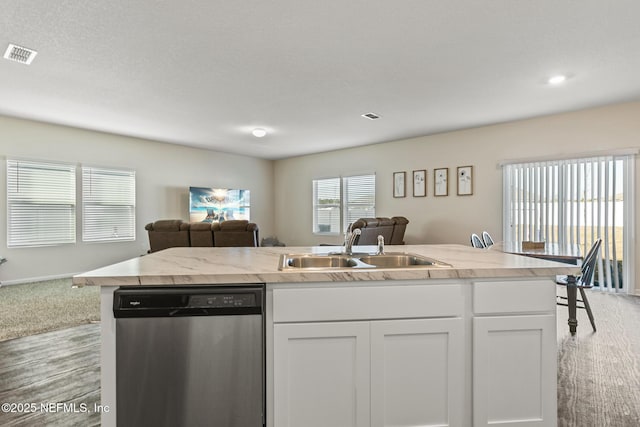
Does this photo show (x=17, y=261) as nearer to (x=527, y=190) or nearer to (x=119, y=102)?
(x=119, y=102)

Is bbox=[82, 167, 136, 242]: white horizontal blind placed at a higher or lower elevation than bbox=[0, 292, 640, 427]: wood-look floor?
higher

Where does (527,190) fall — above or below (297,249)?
above

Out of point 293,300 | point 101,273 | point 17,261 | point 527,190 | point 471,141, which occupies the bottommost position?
point 17,261

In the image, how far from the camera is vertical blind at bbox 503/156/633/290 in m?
4.32

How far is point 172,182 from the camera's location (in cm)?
675

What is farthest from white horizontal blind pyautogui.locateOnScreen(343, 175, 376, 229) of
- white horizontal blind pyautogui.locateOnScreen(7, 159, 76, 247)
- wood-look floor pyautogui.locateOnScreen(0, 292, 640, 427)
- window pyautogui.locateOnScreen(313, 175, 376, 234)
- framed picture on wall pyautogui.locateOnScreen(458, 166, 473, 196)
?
white horizontal blind pyautogui.locateOnScreen(7, 159, 76, 247)

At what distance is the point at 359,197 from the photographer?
7168mm

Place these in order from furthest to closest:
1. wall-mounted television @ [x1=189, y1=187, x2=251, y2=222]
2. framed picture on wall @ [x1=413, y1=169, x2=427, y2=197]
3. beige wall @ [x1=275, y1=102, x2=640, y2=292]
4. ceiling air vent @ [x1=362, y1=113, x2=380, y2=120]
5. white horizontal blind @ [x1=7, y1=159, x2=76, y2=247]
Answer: wall-mounted television @ [x1=189, y1=187, x2=251, y2=222] < framed picture on wall @ [x1=413, y1=169, x2=427, y2=197] < white horizontal blind @ [x1=7, y1=159, x2=76, y2=247] < ceiling air vent @ [x1=362, y1=113, x2=380, y2=120] < beige wall @ [x1=275, y1=102, x2=640, y2=292]

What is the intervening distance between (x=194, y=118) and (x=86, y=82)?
5.01 feet

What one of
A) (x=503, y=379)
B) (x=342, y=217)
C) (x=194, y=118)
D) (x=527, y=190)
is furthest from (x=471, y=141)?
(x=503, y=379)

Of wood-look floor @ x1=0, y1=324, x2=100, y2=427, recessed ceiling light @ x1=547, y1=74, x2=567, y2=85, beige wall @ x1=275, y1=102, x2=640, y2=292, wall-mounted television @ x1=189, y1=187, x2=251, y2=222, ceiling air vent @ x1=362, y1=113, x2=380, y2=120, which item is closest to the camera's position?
wood-look floor @ x1=0, y1=324, x2=100, y2=427

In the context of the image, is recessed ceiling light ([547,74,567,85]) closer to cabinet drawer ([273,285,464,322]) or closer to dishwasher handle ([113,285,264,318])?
cabinet drawer ([273,285,464,322])

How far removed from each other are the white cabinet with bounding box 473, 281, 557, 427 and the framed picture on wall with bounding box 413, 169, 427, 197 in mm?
4826

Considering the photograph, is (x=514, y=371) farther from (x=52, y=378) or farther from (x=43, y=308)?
(x=43, y=308)
